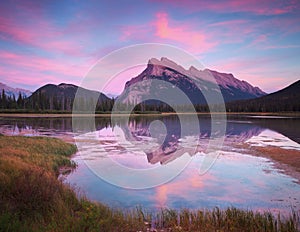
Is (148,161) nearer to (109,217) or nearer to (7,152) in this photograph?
(7,152)

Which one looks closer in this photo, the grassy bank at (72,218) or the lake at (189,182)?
the grassy bank at (72,218)

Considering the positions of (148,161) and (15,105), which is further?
(15,105)

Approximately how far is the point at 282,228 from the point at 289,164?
1424 centimetres

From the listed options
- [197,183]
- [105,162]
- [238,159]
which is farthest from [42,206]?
[238,159]

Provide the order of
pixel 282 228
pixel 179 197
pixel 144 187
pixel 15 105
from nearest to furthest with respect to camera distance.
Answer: pixel 282 228 < pixel 179 197 < pixel 144 187 < pixel 15 105

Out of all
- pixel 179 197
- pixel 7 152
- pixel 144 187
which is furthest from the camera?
pixel 7 152

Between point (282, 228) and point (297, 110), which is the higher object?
Result: point (297, 110)

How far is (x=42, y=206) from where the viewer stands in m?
8.54

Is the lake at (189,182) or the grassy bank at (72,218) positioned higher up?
the grassy bank at (72,218)

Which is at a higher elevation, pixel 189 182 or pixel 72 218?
pixel 72 218

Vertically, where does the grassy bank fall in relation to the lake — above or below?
above

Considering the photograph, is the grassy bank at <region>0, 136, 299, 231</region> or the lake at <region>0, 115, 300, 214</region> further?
the lake at <region>0, 115, 300, 214</region>

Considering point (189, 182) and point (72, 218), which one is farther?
point (189, 182)

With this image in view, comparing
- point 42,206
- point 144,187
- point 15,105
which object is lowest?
point 144,187
